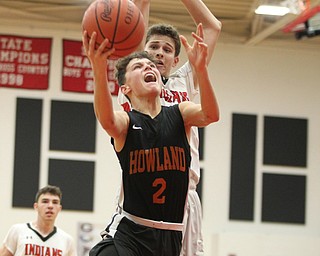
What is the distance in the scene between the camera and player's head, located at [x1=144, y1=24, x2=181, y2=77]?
5.65 m

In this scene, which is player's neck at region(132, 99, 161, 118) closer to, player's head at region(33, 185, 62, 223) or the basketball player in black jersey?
the basketball player in black jersey

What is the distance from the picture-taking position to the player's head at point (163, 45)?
5648 mm

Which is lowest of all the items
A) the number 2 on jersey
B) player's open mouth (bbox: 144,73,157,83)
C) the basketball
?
the number 2 on jersey

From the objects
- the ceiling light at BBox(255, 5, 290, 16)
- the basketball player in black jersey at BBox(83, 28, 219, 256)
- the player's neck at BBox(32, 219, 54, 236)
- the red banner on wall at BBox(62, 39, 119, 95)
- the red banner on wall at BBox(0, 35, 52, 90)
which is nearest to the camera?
the basketball player in black jersey at BBox(83, 28, 219, 256)

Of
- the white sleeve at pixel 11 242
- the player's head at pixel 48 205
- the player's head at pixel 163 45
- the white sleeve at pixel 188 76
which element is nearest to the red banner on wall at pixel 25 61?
the player's head at pixel 48 205

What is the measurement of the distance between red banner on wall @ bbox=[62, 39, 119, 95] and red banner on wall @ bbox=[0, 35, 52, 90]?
1.11ft

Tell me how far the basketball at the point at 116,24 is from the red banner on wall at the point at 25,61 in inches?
375

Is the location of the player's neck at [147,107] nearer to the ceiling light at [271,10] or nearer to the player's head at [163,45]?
the player's head at [163,45]

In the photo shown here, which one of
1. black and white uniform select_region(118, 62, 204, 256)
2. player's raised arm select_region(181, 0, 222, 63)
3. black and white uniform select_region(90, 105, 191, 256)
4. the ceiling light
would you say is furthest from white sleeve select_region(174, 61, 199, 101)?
the ceiling light

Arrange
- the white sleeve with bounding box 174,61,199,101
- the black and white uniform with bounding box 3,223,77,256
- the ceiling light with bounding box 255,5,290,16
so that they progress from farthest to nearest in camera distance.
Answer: the ceiling light with bounding box 255,5,290,16 → the black and white uniform with bounding box 3,223,77,256 → the white sleeve with bounding box 174,61,199,101

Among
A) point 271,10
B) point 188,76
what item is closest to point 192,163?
point 188,76

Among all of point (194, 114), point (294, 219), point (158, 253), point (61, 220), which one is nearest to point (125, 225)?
point (158, 253)

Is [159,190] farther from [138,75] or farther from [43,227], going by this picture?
[43,227]

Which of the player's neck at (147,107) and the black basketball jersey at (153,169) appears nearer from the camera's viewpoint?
the black basketball jersey at (153,169)
